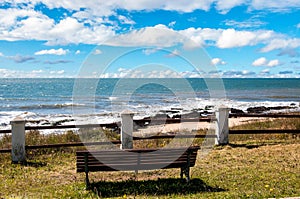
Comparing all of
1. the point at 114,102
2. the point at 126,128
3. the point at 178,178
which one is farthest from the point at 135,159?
the point at 114,102

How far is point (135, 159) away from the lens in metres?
6.48

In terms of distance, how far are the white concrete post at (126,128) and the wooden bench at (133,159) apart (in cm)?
335

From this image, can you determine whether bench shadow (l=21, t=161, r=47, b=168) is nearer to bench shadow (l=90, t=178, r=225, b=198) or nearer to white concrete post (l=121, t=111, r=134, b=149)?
white concrete post (l=121, t=111, r=134, b=149)

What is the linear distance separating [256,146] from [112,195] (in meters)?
5.83

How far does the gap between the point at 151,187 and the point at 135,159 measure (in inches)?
24.1

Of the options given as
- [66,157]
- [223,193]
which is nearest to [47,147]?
[66,157]

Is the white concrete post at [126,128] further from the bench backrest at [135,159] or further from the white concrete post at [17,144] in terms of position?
the bench backrest at [135,159]

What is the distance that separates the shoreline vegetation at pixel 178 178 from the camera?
19.5ft

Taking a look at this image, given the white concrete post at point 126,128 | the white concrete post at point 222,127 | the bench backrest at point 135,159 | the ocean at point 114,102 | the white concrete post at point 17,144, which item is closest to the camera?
the bench backrest at point 135,159

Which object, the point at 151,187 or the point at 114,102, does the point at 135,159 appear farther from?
the point at 114,102

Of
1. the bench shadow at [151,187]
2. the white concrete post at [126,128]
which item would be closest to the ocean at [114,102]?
the white concrete post at [126,128]

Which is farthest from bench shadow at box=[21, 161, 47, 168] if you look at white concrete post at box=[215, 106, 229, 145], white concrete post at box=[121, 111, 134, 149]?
white concrete post at box=[215, 106, 229, 145]

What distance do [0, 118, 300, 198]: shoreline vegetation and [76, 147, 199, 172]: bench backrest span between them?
0.38 meters

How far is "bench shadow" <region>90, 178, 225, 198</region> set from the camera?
6.02 meters
